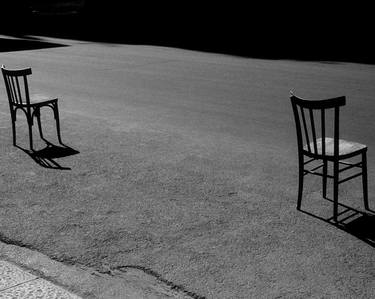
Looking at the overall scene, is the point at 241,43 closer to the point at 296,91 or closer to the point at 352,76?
the point at 352,76

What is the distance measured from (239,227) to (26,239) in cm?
182

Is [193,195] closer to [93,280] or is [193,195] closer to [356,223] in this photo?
[356,223]

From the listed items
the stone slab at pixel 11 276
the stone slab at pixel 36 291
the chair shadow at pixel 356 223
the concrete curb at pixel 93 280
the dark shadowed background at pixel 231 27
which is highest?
the dark shadowed background at pixel 231 27

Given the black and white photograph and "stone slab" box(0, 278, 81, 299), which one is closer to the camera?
"stone slab" box(0, 278, 81, 299)

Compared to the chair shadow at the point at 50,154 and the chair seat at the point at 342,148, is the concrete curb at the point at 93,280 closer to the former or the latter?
the chair seat at the point at 342,148

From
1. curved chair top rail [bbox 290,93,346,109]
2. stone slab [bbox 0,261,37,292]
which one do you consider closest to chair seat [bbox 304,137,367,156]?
curved chair top rail [bbox 290,93,346,109]

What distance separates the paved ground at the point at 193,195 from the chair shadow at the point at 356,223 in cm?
5

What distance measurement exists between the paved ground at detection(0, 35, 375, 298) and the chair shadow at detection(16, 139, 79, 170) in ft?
0.42

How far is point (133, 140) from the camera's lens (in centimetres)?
920

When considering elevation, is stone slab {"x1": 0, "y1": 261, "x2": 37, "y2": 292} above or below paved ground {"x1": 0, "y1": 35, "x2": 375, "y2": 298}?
above

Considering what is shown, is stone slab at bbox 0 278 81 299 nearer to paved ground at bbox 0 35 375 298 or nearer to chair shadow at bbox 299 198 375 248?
paved ground at bbox 0 35 375 298

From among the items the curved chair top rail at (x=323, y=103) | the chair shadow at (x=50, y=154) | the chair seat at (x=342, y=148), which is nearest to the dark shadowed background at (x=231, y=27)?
the chair shadow at (x=50, y=154)

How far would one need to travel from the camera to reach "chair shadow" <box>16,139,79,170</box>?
26.2ft

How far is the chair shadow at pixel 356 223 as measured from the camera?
18.5ft
